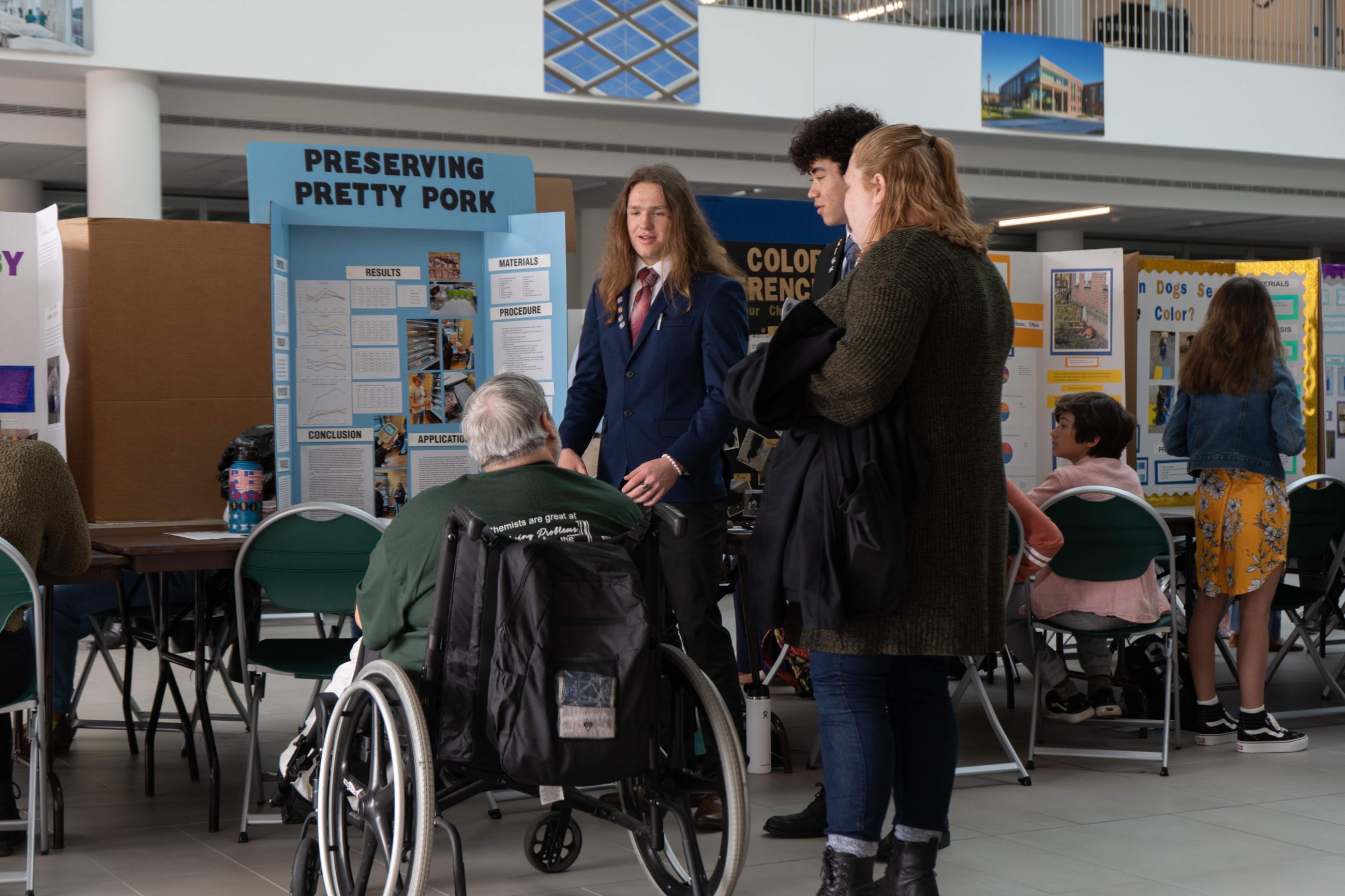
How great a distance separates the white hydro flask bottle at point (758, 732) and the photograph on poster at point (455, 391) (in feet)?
4.43

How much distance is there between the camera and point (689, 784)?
224 cm

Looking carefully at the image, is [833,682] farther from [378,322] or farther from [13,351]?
[13,351]

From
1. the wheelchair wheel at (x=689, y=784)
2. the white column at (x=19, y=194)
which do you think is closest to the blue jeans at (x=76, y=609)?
the wheelchair wheel at (x=689, y=784)

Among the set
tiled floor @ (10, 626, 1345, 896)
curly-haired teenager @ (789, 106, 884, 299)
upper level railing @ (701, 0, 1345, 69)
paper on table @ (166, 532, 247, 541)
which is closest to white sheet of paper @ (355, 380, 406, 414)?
paper on table @ (166, 532, 247, 541)

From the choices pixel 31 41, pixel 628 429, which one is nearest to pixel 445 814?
pixel 628 429

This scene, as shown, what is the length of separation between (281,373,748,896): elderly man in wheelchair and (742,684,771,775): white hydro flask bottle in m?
1.35

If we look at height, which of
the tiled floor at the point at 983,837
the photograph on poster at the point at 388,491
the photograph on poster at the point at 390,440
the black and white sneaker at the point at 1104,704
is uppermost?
the photograph on poster at the point at 390,440

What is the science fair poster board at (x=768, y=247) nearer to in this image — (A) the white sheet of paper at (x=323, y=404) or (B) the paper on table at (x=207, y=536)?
(A) the white sheet of paper at (x=323, y=404)

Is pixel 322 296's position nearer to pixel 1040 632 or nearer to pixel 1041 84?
pixel 1040 632

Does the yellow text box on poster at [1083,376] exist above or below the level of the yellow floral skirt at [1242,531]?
above

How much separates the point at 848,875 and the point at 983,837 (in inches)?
39.4

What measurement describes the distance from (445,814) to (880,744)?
1.56m

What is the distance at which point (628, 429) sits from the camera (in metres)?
3.18

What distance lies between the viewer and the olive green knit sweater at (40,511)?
→ 9.11 ft
